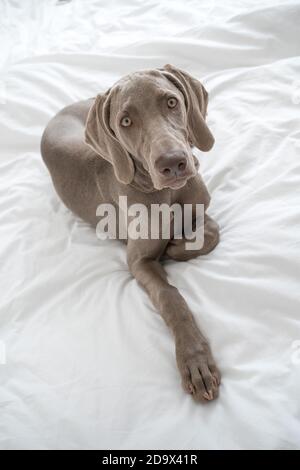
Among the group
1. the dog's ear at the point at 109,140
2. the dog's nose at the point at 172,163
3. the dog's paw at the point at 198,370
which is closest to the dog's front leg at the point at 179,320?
the dog's paw at the point at 198,370

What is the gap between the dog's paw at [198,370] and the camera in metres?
1.20

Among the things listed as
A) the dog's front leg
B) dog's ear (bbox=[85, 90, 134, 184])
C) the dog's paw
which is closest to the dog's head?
dog's ear (bbox=[85, 90, 134, 184])

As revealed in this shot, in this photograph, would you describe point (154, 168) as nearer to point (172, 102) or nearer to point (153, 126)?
point (153, 126)

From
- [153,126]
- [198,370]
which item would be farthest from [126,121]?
[198,370]

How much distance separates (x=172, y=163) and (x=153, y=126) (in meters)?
0.17

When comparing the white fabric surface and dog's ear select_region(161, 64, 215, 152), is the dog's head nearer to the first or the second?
dog's ear select_region(161, 64, 215, 152)

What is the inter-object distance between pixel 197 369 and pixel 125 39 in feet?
7.46

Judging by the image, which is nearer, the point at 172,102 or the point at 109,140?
the point at 172,102

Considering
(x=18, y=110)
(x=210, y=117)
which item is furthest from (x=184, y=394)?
(x=18, y=110)

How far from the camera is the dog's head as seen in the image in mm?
1337

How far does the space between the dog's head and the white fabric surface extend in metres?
0.36

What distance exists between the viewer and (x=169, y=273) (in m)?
1.62

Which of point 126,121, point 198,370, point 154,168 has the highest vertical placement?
point 126,121

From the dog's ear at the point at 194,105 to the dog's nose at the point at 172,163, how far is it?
1.03 ft
